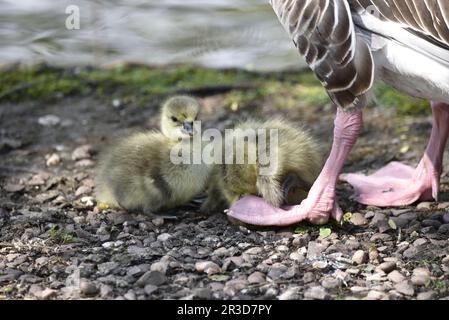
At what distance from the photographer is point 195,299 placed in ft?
12.4

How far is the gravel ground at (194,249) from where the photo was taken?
3.89m

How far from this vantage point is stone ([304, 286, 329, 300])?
3.79 meters

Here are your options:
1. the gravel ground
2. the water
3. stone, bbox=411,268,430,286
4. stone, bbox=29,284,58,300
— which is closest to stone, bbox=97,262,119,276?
the gravel ground

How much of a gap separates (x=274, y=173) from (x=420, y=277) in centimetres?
105

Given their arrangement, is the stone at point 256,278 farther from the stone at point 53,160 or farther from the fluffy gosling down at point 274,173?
the stone at point 53,160

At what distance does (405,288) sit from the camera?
3.86m

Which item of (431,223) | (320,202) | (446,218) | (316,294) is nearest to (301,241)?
Result: (320,202)

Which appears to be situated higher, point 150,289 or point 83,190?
point 83,190

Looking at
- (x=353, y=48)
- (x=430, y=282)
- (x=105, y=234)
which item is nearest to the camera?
(x=430, y=282)

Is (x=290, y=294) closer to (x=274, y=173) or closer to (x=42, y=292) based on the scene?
(x=274, y=173)
